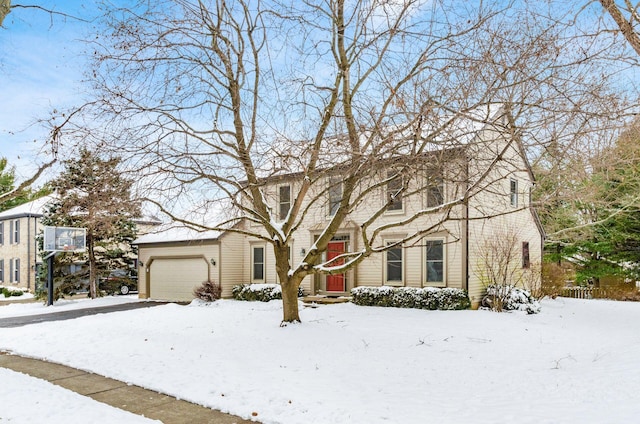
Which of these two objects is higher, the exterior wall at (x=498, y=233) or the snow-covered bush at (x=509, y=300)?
the exterior wall at (x=498, y=233)

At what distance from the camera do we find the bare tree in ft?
24.8

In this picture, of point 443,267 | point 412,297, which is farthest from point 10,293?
point 443,267

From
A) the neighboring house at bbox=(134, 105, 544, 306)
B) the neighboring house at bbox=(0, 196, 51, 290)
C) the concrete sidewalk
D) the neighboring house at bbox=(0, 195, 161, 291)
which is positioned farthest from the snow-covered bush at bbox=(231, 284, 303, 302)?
the neighboring house at bbox=(0, 196, 51, 290)

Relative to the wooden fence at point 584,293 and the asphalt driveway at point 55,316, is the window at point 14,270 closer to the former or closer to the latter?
the asphalt driveway at point 55,316

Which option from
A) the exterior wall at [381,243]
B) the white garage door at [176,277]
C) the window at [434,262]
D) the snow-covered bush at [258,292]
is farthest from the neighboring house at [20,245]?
the window at [434,262]

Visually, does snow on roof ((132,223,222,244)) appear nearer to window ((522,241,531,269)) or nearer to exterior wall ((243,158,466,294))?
exterior wall ((243,158,466,294))

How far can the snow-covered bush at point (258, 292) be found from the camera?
62.3 ft

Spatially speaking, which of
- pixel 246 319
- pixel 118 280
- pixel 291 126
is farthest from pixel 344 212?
pixel 118 280

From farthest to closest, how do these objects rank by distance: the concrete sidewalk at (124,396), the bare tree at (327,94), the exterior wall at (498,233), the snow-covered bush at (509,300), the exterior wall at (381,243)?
the exterior wall at (498,233) → the exterior wall at (381,243) → the snow-covered bush at (509,300) → the bare tree at (327,94) → the concrete sidewalk at (124,396)

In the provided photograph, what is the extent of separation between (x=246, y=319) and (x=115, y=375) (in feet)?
17.5

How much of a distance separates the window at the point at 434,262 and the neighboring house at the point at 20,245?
19.2 metres

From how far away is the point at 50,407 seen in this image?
20.0 ft

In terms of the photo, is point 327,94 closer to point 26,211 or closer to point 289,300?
point 289,300

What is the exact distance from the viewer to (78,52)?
9.51m
